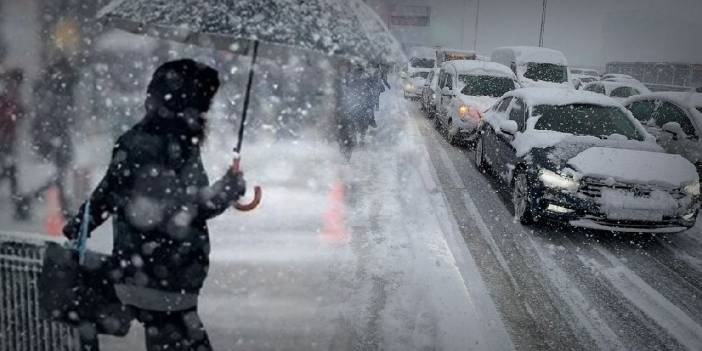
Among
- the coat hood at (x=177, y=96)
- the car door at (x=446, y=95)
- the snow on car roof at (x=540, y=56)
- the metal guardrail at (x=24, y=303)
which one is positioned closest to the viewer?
the coat hood at (x=177, y=96)

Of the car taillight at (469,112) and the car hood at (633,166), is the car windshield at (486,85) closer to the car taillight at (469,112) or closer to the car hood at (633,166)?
the car taillight at (469,112)

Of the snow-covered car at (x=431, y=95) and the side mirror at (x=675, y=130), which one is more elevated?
the side mirror at (x=675, y=130)

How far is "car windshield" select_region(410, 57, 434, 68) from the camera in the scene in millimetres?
27500

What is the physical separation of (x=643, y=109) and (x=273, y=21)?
31.6 feet

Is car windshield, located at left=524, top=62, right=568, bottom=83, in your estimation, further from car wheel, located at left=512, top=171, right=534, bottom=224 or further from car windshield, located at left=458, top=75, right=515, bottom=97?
car wheel, located at left=512, top=171, right=534, bottom=224

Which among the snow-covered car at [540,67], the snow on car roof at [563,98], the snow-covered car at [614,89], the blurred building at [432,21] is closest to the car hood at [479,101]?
the snow on car roof at [563,98]

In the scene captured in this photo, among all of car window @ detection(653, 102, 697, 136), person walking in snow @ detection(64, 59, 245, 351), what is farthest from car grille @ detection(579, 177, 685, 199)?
person walking in snow @ detection(64, 59, 245, 351)

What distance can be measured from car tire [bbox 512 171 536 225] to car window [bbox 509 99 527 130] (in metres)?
1.14

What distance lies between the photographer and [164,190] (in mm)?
2469

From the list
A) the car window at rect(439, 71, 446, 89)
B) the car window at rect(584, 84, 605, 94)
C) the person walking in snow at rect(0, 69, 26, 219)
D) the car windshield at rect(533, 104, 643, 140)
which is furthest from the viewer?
the car window at rect(584, 84, 605, 94)

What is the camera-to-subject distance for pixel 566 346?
3826 millimetres

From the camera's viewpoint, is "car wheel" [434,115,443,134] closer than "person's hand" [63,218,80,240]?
No

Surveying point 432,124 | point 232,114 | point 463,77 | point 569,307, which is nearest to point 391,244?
point 569,307

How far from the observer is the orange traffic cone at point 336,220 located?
5.89 meters
